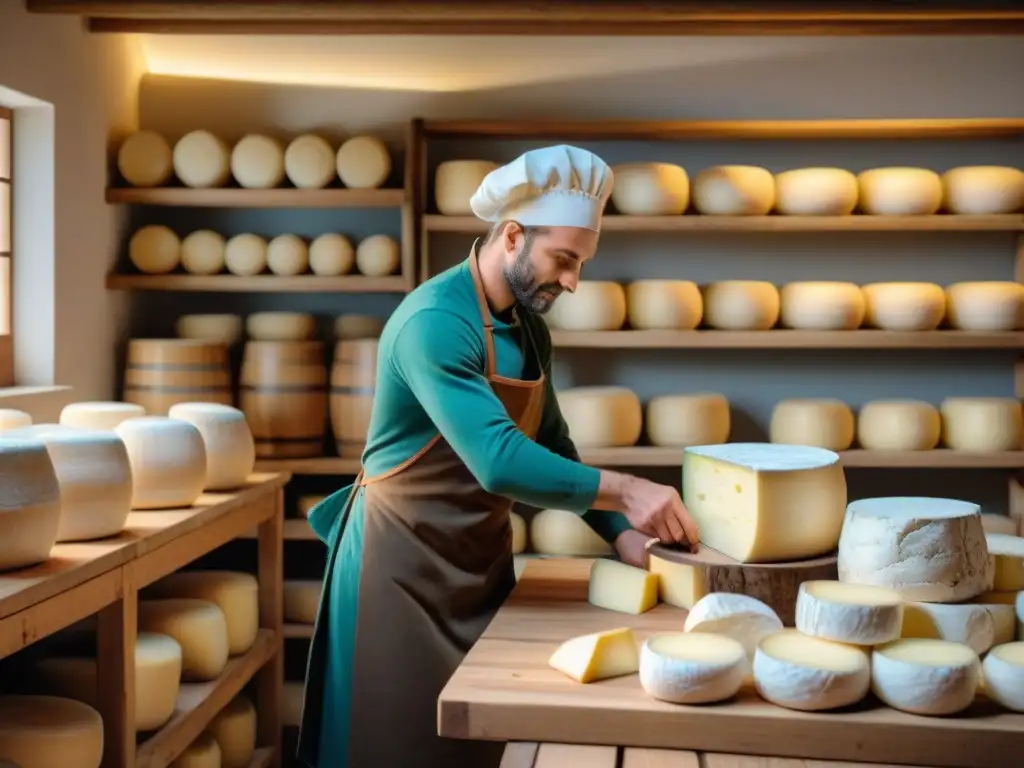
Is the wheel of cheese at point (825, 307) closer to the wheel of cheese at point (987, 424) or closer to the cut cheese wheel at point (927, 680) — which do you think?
the wheel of cheese at point (987, 424)

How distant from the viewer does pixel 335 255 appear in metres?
3.76

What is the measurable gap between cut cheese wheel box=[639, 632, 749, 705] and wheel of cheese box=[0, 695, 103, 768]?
124 centimetres

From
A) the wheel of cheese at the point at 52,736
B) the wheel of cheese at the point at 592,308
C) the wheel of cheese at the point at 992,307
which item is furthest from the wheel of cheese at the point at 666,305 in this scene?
the wheel of cheese at the point at 52,736

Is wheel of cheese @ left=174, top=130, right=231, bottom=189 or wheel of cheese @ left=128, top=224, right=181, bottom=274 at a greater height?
wheel of cheese @ left=174, top=130, right=231, bottom=189

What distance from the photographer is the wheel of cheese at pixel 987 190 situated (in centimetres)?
366

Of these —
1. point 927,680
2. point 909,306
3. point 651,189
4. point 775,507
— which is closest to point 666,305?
point 651,189

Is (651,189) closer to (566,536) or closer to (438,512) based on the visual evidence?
(566,536)

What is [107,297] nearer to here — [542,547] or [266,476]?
[266,476]

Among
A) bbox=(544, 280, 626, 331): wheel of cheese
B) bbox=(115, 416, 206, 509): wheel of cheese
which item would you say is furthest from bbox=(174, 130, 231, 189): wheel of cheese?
bbox=(115, 416, 206, 509): wheel of cheese

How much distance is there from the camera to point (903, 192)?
144 inches

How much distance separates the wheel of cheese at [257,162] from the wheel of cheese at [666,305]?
992 millimetres

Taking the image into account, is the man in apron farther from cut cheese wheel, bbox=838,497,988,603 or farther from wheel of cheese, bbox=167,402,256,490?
wheel of cheese, bbox=167,402,256,490

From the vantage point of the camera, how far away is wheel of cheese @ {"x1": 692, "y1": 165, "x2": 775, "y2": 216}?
3660 millimetres

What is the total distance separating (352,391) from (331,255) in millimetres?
447
